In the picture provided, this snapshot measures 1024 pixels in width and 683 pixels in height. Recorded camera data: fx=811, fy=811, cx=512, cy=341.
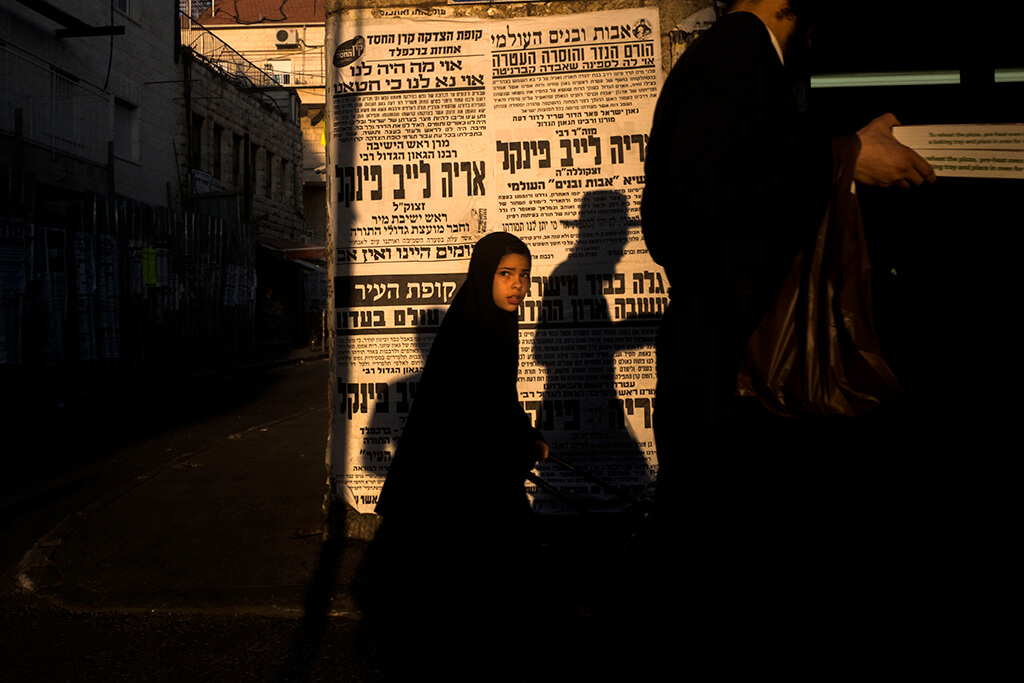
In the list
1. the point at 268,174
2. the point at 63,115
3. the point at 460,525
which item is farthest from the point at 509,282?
the point at 268,174

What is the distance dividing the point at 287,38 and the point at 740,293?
5606 centimetres

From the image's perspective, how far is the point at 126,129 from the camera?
20.7 meters

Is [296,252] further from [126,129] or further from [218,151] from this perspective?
[126,129]

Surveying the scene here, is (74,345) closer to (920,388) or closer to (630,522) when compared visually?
(630,522)

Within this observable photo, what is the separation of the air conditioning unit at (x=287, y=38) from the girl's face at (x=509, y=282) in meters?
53.6

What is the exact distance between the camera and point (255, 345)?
22656 mm

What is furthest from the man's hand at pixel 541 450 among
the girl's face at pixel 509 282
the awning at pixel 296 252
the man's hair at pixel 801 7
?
the awning at pixel 296 252

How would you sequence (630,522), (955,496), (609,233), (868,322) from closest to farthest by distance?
(868,322) → (955,496) → (630,522) → (609,233)

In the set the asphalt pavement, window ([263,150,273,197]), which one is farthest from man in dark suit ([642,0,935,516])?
window ([263,150,273,197])

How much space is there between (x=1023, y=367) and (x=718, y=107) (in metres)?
1.31

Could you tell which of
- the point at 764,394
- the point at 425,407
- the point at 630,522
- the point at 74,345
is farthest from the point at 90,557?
the point at 74,345

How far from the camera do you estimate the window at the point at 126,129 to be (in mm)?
20188

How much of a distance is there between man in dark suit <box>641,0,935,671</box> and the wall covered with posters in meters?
2.85

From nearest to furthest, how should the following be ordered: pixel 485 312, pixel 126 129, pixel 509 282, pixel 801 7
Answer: pixel 801 7 → pixel 485 312 → pixel 509 282 → pixel 126 129
